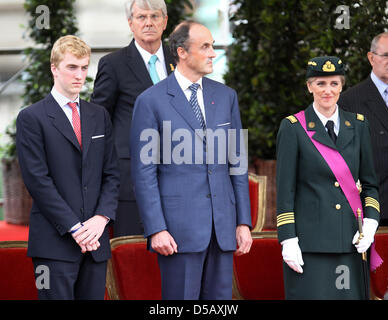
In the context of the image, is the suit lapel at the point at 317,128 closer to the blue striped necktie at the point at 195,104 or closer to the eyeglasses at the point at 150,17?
the blue striped necktie at the point at 195,104

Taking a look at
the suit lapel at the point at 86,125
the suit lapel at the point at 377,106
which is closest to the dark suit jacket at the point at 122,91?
the suit lapel at the point at 86,125

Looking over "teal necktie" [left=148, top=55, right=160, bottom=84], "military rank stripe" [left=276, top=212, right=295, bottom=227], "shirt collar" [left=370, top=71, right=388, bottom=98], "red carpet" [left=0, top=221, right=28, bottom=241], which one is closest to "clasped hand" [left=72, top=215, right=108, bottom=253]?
"military rank stripe" [left=276, top=212, right=295, bottom=227]

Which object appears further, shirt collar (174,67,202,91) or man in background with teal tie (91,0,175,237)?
man in background with teal tie (91,0,175,237)

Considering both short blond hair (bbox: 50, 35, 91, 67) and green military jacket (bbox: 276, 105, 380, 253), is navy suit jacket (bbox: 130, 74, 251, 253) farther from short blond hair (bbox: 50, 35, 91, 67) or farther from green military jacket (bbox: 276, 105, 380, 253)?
short blond hair (bbox: 50, 35, 91, 67)

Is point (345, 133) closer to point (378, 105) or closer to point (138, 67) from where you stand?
point (378, 105)

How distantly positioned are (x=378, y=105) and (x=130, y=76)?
1301 mm

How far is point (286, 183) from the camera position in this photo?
2.76 m

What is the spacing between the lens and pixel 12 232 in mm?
6836

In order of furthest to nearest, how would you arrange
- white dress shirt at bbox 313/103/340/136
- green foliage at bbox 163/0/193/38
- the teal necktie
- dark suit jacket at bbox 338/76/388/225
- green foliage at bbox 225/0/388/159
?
green foliage at bbox 163/0/193/38 → green foliage at bbox 225/0/388/159 → dark suit jacket at bbox 338/76/388/225 → the teal necktie → white dress shirt at bbox 313/103/340/136

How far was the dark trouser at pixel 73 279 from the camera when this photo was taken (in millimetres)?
2625

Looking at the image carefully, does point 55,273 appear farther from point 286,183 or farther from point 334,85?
point 334,85

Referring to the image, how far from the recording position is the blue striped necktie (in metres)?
2.77

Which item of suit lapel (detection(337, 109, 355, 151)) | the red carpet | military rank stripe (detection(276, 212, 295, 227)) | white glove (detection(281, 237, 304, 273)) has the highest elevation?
suit lapel (detection(337, 109, 355, 151))

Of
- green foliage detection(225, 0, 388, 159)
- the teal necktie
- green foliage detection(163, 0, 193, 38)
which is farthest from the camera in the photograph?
green foliage detection(163, 0, 193, 38)
